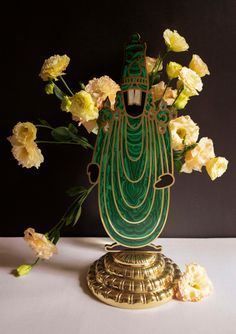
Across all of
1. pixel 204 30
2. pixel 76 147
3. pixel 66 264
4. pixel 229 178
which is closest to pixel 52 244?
pixel 66 264

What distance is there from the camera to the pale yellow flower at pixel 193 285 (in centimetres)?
90

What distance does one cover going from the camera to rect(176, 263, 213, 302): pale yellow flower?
2.95 feet

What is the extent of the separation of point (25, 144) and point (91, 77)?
0.37 metres

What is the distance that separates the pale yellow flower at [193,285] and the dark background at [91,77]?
35 cm

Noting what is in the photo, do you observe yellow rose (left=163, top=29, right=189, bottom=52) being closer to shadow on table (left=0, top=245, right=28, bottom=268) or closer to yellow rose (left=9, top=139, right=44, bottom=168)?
yellow rose (left=9, top=139, right=44, bottom=168)

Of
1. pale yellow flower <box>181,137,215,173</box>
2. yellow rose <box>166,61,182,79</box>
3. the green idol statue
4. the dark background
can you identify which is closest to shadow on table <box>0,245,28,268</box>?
the dark background

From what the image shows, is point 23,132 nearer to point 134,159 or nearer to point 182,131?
point 134,159

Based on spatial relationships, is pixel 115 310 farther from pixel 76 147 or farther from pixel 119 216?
pixel 76 147

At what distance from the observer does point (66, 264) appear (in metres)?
1.08

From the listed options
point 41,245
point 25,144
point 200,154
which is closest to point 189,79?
point 200,154

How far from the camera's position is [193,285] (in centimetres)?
92

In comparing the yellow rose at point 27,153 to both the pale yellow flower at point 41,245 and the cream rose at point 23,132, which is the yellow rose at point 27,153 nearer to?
the cream rose at point 23,132

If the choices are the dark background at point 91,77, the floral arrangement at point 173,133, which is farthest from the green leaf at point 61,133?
the dark background at point 91,77
